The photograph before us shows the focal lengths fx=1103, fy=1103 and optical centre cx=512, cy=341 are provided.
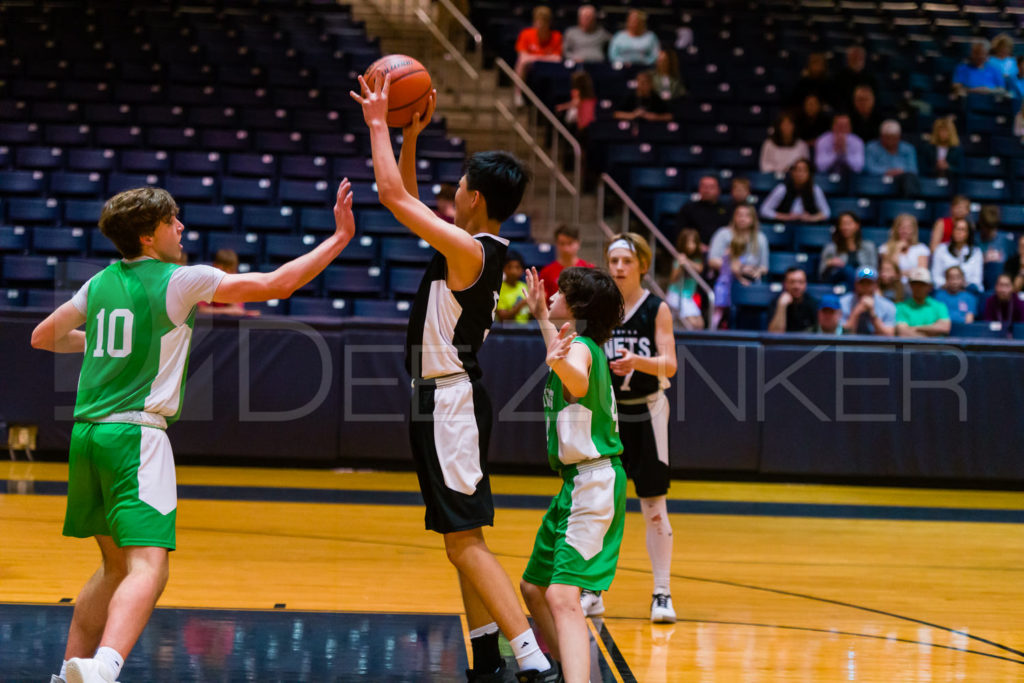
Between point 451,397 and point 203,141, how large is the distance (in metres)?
8.80

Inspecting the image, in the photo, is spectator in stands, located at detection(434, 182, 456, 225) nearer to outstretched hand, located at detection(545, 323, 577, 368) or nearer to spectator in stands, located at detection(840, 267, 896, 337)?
spectator in stands, located at detection(840, 267, 896, 337)

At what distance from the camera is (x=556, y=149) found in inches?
466

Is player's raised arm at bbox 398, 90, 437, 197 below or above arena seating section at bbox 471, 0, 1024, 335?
below

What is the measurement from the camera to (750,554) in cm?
638

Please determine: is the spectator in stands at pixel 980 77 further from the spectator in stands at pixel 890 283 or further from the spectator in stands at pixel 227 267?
the spectator in stands at pixel 227 267

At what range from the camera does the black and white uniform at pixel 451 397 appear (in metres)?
3.65

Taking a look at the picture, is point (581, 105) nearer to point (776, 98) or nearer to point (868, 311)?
point (776, 98)

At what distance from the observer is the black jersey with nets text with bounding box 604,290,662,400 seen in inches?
198

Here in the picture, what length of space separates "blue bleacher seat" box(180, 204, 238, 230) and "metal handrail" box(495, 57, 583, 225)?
3.17 meters

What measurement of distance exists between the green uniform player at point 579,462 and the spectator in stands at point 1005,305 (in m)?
7.17

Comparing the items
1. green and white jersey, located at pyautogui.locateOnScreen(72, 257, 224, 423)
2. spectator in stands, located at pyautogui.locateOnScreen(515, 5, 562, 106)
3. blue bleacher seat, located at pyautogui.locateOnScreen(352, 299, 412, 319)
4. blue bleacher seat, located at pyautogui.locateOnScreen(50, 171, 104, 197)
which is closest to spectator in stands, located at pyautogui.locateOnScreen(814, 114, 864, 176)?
spectator in stands, located at pyautogui.locateOnScreen(515, 5, 562, 106)

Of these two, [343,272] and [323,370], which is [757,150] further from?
[323,370]

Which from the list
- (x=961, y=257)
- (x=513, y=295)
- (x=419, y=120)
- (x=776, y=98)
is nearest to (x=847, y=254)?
(x=961, y=257)

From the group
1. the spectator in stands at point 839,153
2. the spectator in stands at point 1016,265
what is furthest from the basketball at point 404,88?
the spectator in stands at point 839,153
